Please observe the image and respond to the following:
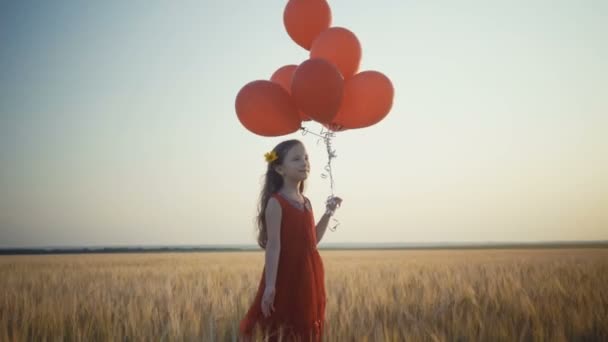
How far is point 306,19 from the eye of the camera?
124 inches

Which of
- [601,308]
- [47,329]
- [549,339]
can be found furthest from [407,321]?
[47,329]

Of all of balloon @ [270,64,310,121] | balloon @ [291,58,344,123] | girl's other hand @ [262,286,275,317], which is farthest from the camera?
balloon @ [270,64,310,121]

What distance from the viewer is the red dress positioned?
90.7 inches

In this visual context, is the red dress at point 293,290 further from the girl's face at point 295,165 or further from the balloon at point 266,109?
the balloon at point 266,109

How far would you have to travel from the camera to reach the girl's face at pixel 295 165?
240 cm

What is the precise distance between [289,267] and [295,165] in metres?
0.54

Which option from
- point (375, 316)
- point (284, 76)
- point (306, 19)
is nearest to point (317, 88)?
point (284, 76)

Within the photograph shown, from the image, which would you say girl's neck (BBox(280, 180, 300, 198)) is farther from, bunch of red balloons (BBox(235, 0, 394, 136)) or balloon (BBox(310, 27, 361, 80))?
balloon (BBox(310, 27, 361, 80))

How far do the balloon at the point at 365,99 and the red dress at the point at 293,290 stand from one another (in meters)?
0.87

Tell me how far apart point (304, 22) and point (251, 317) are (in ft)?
6.65

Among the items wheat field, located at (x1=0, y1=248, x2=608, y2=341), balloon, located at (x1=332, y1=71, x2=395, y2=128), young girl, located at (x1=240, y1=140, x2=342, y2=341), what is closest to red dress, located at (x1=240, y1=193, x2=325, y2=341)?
young girl, located at (x1=240, y1=140, x2=342, y2=341)

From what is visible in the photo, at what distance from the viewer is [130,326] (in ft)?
10.6

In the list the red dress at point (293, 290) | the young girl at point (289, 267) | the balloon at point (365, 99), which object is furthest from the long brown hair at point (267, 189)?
the balloon at point (365, 99)

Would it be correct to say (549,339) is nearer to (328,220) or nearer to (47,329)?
(328,220)
